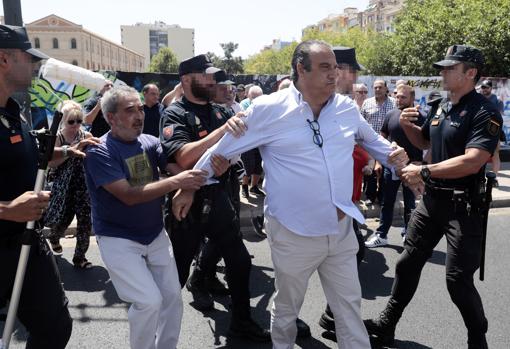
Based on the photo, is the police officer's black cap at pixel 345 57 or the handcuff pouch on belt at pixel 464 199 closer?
the handcuff pouch on belt at pixel 464 199

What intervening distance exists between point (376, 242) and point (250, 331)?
282cm

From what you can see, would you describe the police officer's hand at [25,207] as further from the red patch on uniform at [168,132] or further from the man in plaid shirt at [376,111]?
the man in plaid shirt at [376,111]

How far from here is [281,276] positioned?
273 cm

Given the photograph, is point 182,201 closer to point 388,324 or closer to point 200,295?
point 200,295

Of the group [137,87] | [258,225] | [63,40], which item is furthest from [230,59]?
[258,225]

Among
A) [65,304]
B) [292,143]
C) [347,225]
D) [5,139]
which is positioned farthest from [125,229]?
[347,225]

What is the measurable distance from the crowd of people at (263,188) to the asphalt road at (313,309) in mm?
317

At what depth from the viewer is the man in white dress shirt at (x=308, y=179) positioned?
8.43 feet

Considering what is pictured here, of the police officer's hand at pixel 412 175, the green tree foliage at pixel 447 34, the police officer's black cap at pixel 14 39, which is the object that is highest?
the green tree foliage at pixel 447 34

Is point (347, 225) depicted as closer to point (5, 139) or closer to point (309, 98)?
point (309, 98)

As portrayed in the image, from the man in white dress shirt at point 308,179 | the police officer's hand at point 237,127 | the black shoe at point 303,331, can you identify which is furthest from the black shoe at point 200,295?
the police officer's hand at point 237,127

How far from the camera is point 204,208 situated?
3143mm

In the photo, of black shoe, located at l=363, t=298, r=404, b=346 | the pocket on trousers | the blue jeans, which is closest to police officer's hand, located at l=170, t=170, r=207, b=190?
the pocket on trousers

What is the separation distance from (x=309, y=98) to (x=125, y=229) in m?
1.31
